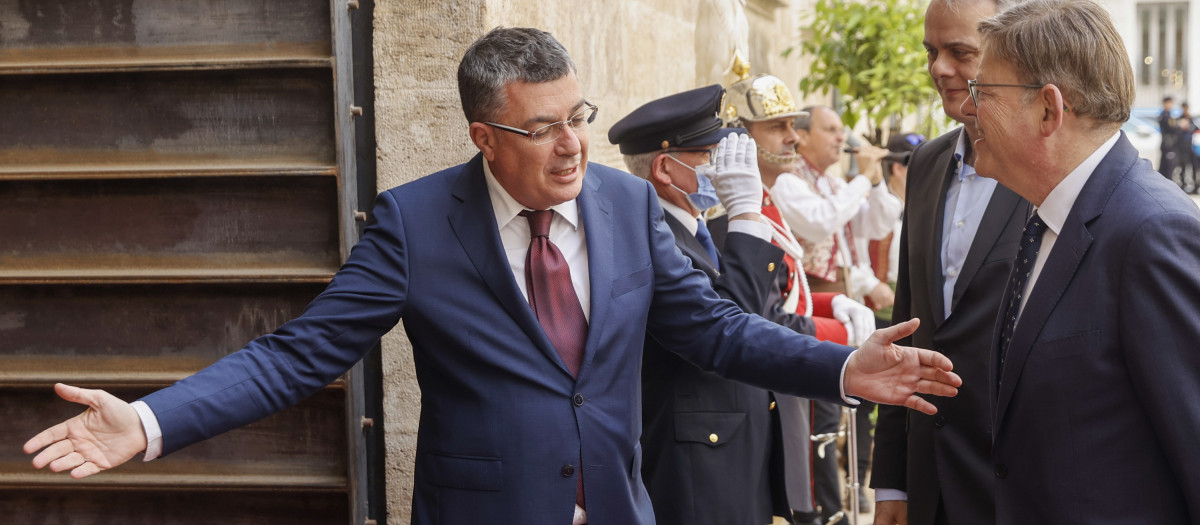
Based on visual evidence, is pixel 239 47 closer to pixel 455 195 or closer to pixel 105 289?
pixel 105 289

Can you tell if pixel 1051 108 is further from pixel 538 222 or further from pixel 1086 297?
pixel 538 222

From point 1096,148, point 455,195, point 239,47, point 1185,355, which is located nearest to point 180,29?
point 239,47

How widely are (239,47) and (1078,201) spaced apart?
2.42 meters

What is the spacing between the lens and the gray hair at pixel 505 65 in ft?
7.87

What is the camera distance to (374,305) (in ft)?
7.66

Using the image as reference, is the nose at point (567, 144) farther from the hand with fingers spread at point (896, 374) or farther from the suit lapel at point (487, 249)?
the hand with fingers spread at point (896, 374)

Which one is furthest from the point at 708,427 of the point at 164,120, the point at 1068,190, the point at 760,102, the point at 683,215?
A: the point at 760,102

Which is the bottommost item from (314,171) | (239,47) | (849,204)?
(849,204)

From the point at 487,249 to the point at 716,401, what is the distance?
103 centimetres

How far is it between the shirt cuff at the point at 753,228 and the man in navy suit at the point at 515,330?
768 mm

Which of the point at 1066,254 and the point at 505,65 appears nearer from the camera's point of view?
the point at 1066,254

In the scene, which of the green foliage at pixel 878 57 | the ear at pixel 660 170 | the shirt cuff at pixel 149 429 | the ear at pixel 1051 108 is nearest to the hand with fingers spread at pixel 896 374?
the ear at pixel 1051 108

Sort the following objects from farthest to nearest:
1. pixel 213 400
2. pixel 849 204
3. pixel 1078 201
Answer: pixel 849 204 → pixel 213 400 → pixel 1078 201

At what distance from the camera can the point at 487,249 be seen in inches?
93.7
